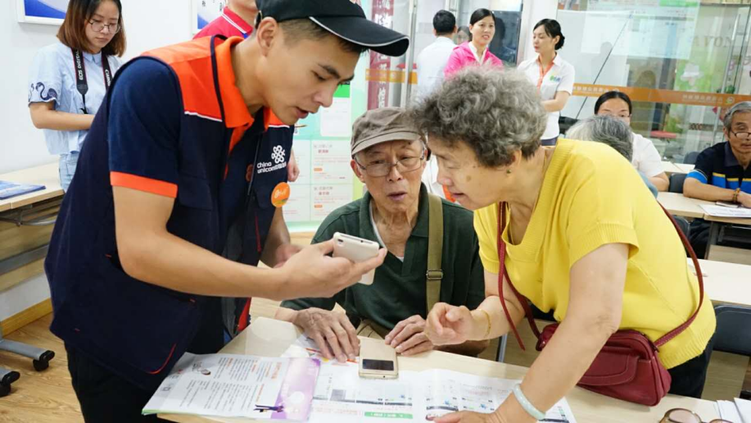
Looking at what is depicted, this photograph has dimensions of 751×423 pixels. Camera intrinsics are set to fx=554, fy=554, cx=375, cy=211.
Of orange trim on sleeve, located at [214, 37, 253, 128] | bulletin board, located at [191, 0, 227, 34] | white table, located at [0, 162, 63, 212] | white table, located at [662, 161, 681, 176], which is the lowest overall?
→ white table, located at [0, 162, 63, 212]

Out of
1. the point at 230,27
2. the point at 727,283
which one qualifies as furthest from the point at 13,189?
the point at 727,283

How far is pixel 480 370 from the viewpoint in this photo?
148 cm

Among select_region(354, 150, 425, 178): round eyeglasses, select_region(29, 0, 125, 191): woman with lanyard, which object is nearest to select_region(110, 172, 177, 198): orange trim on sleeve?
select_region(354, 150, 425, 178): round eyeglasses

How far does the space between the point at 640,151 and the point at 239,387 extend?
12.8 ft

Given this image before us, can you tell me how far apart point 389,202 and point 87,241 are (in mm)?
1062

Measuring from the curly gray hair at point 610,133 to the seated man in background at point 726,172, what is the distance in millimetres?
1800

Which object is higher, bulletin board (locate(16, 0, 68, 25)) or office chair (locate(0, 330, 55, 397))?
bulletin board (locate(16, 0, 68, 25))

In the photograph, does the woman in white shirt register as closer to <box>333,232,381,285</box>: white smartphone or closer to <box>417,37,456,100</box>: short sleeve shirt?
<box>417,37,456,100</box>: short sleeve shirt

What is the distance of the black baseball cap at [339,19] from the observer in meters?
1.07

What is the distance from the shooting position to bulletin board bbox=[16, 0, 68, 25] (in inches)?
127

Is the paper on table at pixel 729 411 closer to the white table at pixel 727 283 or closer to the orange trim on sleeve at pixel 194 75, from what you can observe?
the white table at pixel 727 283

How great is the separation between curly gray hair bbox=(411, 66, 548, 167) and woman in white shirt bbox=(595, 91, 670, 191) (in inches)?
132

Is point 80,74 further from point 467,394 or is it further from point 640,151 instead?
point 640,151

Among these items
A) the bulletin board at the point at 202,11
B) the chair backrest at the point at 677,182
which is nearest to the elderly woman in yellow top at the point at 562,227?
the chair backrest at the point at 677,182
